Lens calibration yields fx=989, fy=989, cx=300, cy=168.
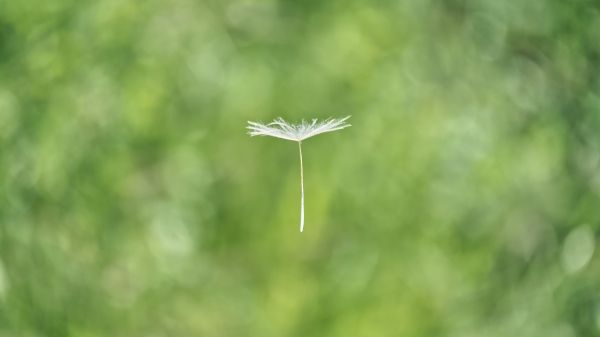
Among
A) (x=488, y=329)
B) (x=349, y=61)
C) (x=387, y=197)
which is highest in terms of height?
(x=349, y=61)

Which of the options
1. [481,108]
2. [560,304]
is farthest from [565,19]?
[560,304]

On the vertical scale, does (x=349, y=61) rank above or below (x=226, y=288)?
above

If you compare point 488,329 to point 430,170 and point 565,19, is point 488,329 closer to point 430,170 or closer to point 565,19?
point 430,170
